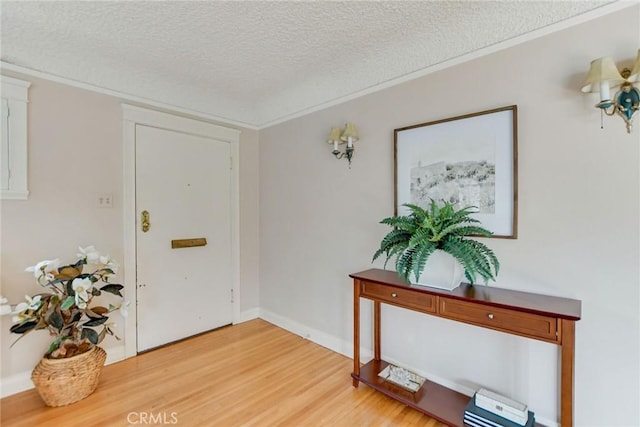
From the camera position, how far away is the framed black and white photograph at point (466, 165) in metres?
1.76

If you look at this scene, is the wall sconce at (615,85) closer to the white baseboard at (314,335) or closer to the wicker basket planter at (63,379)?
the white baseboard at (314,335)

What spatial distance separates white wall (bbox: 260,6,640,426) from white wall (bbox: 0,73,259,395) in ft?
6.66

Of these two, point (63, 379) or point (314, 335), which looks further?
point (314, 335)

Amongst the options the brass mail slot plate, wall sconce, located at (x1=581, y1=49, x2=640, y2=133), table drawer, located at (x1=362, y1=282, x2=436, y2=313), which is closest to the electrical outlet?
the brass mail slot plate

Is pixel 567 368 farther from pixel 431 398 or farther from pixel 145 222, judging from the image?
pixel 145 222

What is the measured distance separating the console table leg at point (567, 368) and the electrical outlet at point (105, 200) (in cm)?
307

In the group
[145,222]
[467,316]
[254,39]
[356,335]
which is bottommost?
[356,335]

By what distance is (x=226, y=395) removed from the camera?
202cm

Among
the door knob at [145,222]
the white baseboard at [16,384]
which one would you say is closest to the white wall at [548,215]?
the door knob at [145,222]

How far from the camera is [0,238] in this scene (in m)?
1.99

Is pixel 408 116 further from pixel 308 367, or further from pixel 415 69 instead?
pixel 308 367

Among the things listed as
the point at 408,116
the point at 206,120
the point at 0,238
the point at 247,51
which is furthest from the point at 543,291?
the point at 0,238

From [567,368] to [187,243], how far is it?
9.41 feet

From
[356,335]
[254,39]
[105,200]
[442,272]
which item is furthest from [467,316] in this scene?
[105,200]
